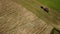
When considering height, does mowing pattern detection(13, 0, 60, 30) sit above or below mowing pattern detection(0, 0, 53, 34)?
above

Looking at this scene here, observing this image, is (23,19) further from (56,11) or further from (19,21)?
(56,11)

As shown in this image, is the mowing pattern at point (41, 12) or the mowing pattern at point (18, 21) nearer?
the mowing pattern at point (18, 21)

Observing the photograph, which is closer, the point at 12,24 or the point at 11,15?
the point at 12,24

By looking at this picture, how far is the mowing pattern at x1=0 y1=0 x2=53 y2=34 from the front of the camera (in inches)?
57.1

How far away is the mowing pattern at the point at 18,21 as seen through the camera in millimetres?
1449

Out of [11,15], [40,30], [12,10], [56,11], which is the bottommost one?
[40,30]

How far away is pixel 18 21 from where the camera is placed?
158 cm

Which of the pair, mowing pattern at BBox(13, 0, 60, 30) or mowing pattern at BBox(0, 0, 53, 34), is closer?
mowing pattern at BBox(0, 0, 53, 34)

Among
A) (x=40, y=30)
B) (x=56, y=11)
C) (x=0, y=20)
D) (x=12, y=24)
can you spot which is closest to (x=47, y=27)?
(x=40, y=30)

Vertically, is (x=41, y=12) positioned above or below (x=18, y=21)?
above

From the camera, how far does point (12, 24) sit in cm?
150

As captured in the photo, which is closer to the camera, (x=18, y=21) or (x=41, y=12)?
(x=18, y=21)

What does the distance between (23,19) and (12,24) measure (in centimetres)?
20

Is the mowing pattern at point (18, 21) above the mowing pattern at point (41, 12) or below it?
below
